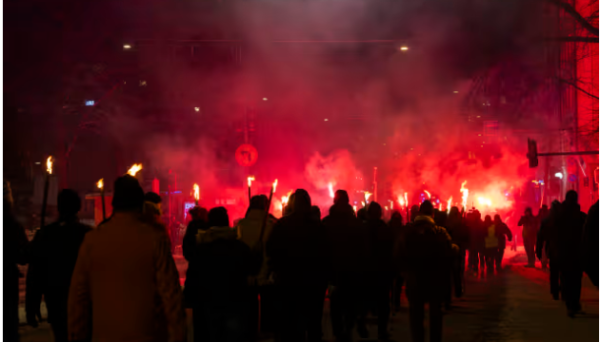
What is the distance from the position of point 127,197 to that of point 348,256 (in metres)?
4.14

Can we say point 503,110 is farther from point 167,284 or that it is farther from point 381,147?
point 167,284

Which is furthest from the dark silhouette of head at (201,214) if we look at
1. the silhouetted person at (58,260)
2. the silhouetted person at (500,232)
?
the silhouetted person at (500,232)

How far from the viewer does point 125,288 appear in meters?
4.05

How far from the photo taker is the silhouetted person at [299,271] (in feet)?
22.0

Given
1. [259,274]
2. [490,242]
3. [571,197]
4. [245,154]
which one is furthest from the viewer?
[490,242]

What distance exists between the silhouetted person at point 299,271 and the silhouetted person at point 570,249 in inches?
196

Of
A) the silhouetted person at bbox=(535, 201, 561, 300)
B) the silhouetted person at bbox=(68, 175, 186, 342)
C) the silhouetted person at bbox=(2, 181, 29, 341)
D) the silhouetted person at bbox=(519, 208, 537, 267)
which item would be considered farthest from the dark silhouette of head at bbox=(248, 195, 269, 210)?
the silhouetted person at bbox=(519, 208, 537, 267)

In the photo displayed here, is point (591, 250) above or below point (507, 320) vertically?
above

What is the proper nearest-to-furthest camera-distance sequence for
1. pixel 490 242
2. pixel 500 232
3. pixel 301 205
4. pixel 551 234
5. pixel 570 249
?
pixel 301 205 → pixel 570 249 → pixel 551 234 → pixel 490 242 → pixel 500 232

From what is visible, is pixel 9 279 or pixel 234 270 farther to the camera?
pixel 234 270

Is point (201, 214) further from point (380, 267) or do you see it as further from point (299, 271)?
point (299, 271)

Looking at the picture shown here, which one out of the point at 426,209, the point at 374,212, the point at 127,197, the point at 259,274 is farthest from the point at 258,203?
the point at 127,197

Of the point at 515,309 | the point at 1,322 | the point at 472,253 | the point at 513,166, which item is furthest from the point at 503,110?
the point at 1,322

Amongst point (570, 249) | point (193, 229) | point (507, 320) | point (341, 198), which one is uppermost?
point (341, 198)
